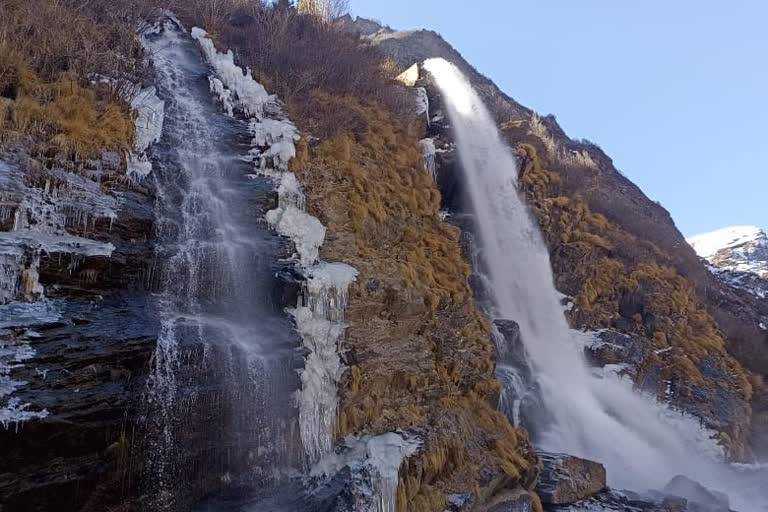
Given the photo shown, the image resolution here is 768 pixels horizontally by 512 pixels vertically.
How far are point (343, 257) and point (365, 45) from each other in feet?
37.0

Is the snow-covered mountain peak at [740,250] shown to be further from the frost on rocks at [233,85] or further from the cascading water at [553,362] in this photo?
the frost on rocks at [233,85]

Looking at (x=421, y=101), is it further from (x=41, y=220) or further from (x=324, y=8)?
(x=41, y=220)

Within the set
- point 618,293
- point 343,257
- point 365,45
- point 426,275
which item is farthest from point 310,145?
point 618,293

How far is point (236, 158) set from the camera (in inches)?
364

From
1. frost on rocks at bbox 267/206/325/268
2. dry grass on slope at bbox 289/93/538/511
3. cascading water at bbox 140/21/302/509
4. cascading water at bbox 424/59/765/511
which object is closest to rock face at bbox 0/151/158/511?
cascading water at bbox 140/21/302/509

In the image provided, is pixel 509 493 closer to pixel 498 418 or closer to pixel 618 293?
pixel 498 418

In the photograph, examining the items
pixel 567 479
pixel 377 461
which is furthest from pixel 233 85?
pixel 567 479

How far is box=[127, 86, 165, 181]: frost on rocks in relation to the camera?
24.9 feet

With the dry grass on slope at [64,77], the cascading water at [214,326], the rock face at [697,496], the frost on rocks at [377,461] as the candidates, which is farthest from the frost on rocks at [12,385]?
the rock face at [697,496]

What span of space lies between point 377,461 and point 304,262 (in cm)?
307

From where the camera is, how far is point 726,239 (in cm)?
4294

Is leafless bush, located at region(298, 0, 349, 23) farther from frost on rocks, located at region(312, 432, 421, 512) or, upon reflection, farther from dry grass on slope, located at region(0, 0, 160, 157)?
frost on rocks, located at region(312, 432, 421, 512)

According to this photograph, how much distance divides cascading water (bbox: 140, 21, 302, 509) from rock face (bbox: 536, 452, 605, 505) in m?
4.92

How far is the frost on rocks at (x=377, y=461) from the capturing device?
22.9 feet
